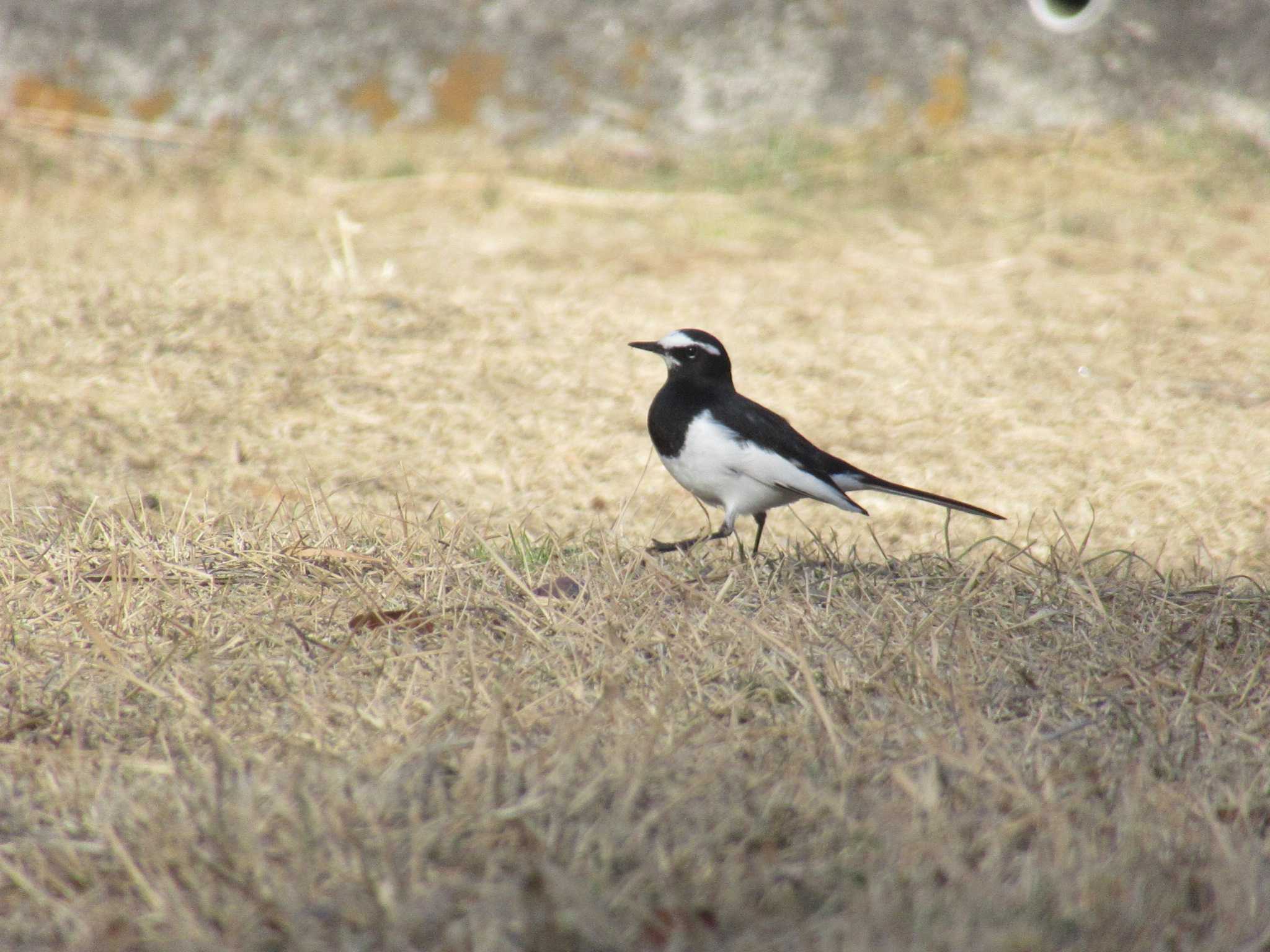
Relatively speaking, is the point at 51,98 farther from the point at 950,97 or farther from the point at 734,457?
the point at 734,457

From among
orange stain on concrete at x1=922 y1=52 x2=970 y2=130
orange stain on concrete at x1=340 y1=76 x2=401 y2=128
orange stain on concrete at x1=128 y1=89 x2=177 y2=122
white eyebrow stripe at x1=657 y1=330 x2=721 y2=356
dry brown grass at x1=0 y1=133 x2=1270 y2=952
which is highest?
orange stain on concrete at x1=922 y1=52 x2=970 y2=130

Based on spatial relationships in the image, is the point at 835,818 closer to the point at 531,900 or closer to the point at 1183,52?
the point at 531,900

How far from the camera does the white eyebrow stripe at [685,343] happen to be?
3459 mm

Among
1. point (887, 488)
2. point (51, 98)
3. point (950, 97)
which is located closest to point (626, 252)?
point (950, 97)

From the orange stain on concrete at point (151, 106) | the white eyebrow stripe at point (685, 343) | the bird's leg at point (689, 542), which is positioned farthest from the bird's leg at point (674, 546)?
the orange stain on concrete at point (151, 106)

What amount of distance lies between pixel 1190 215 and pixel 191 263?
4.39 metres

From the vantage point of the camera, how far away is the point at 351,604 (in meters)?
2.76

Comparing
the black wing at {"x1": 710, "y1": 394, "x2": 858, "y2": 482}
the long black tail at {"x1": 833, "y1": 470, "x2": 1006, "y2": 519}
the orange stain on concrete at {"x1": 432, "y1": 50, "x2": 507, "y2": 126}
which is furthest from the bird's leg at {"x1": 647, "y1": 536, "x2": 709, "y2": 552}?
the orange stain on concrete at {"x1": 432, "y1": 50, "x2": 507, "y2": 126}

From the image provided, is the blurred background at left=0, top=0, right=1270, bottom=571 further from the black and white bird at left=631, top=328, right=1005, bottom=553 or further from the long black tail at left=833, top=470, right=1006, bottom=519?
the long black tail at left=833, top=470, right=1006, bottom=519


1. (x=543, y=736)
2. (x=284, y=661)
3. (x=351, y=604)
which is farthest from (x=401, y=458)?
(x=543, y=736)

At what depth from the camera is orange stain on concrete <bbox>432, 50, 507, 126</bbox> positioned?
21.0ft

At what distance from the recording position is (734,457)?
10.5 feet

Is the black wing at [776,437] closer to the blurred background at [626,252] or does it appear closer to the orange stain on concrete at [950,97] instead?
the blurred background at [626,252]

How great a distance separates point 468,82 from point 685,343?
348 cm
